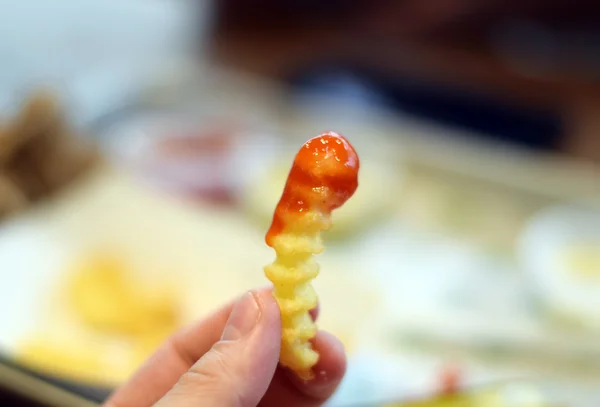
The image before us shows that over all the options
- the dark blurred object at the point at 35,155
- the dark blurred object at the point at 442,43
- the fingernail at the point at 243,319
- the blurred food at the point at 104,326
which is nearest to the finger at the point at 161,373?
the fingernail at the point at 243,319

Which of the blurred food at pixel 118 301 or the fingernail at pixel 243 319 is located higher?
the fingernail at pixel 243 319

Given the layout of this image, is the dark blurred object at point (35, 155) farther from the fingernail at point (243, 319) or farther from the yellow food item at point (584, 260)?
the yellow food item at point (584, 260)

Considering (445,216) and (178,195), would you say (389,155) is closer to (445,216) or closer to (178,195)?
(445,216)

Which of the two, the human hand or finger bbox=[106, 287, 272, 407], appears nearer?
the human hand

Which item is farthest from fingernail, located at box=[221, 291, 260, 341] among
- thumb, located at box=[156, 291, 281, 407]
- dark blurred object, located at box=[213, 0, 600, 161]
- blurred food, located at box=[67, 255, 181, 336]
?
dark blurred object, located at box=[213, 0, 600, 161]

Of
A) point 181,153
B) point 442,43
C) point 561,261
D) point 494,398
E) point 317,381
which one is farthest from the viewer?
point 442,43

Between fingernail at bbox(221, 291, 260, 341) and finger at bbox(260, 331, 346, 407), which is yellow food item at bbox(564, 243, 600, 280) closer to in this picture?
finger at bbox(260, 331, 346, 407)

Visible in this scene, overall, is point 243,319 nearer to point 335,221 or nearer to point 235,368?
point 235,368

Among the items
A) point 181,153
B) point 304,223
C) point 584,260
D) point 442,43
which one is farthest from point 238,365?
point 442,43
